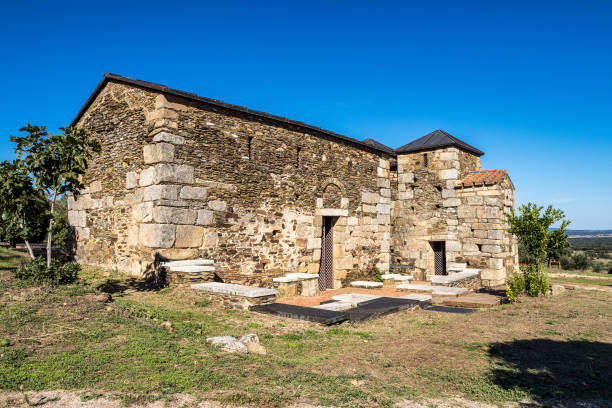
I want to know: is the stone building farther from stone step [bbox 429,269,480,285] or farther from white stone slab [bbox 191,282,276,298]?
white stone slab [bbox 191,282,276,298]

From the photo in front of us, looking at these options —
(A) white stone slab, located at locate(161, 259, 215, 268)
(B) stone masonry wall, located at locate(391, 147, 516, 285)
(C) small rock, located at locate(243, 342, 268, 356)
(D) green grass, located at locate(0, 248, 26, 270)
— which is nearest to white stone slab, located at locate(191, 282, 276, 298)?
(A) white stone slab, located at locate(161, 259, 215, 268)

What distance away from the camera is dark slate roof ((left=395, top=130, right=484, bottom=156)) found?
51.9ft

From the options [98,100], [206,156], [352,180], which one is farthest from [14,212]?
[352,180]

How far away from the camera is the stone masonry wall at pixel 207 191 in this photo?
9.48m

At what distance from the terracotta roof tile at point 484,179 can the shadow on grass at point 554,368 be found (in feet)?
29.7

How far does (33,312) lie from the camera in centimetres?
620

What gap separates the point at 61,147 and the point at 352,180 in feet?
29.2

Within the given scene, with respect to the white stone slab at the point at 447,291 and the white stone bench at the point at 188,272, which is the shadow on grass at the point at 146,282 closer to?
the white stone bench at the point at 188,272

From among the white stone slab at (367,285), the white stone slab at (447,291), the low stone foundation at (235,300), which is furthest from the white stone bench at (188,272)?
the white stone slab at (447,291)

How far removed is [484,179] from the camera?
14977 mm

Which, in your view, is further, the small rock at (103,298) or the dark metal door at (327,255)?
the dark metal door at (327,255)

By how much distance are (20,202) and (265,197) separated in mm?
5488

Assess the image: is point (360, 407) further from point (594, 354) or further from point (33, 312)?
point (33, 312)

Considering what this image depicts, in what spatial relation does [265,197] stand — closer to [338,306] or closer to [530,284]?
[338,306]
